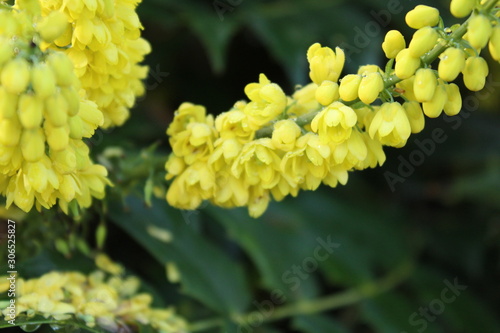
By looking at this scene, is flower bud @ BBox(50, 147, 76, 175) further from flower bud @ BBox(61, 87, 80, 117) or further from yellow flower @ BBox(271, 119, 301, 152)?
yellow flower @ BBox(271, 119, 301, 152)

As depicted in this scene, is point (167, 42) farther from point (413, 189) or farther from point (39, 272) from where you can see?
point (39, 272)

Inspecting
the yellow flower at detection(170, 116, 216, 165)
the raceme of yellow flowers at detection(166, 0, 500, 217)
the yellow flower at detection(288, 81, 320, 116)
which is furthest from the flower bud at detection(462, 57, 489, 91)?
the yellow flower at detection(170, 116, 216, 165)

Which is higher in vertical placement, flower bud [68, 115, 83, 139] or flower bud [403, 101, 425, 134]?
flower bud [403, 101, 425, 134]

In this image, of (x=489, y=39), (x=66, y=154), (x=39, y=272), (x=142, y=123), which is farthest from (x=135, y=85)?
(x=142, y=123)

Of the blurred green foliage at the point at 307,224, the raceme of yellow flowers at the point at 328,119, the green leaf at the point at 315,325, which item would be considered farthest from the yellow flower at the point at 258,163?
the green leaf at the point at 315,325

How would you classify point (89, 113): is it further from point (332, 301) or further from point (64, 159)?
point (332, 301)

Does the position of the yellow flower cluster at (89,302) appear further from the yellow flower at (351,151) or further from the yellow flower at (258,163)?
the yellow flower at (351,151)

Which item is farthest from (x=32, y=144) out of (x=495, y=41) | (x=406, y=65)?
(x=495, y=41)
